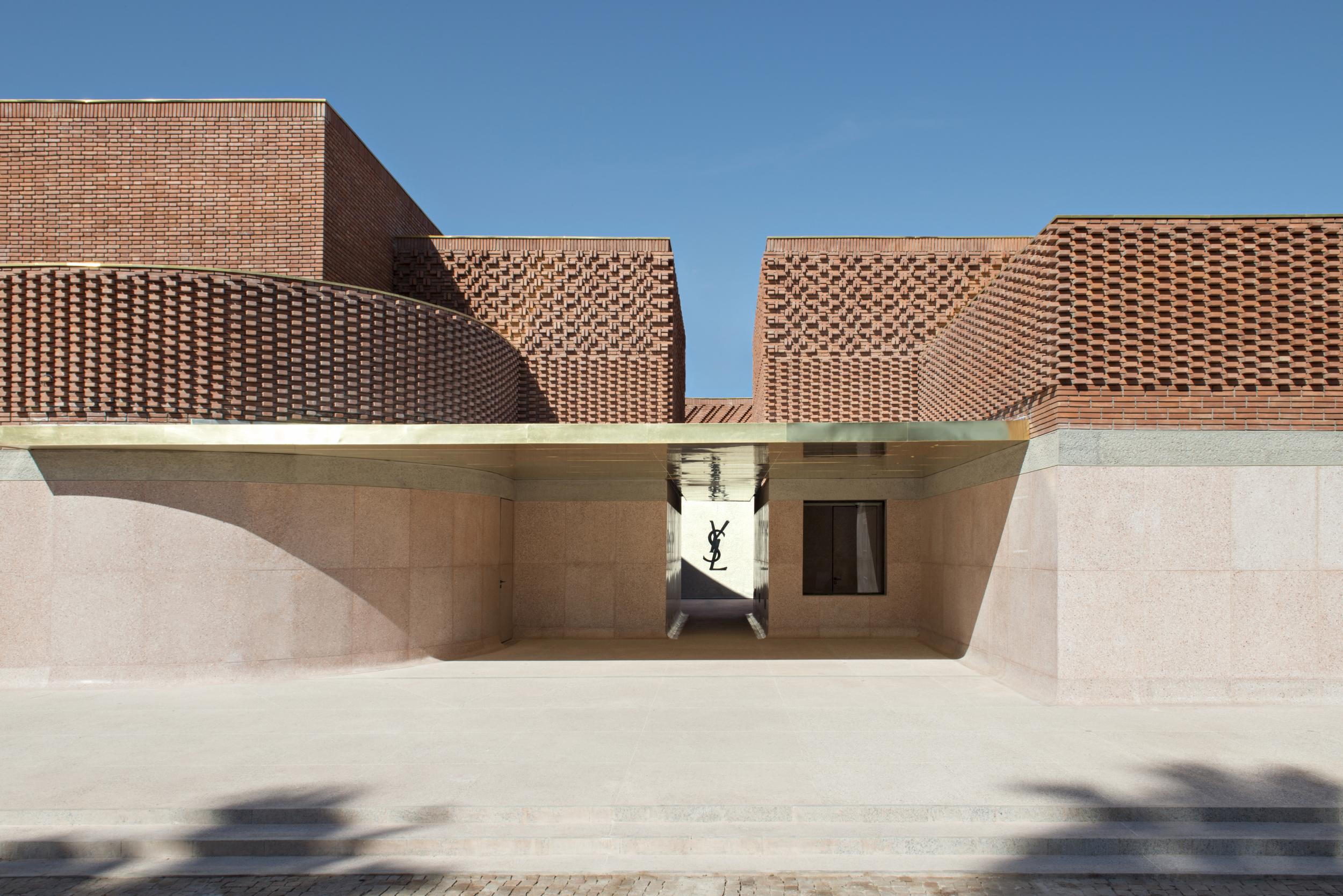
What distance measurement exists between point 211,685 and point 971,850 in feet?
29.6

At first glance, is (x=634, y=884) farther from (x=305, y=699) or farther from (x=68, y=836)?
(x=305, y=699)

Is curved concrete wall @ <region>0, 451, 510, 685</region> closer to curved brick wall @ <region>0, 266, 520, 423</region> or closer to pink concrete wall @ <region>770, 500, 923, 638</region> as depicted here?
curved brick wall @ <region>0, 266, 520, 423</region>

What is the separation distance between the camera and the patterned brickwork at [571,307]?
17.4m

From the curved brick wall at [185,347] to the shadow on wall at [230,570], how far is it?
0.93 meters

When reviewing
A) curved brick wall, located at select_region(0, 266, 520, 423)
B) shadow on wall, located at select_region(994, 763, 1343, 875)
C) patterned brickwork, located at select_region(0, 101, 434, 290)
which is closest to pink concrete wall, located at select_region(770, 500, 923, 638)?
curved brick wall, located at select_region(0, 266, 520, 423)

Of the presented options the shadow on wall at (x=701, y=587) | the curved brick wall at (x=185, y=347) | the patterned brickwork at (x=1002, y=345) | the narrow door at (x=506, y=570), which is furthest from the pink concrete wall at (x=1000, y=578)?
the shadow on wall at (x=701, y=587)

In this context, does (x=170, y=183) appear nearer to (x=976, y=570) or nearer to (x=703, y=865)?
(x=976, y=570)

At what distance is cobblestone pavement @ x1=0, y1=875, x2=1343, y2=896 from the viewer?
5492 millimetres

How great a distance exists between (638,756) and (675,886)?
2136 millimetres

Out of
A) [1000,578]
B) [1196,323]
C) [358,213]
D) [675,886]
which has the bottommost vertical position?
[675,886]

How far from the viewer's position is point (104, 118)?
48.9ft

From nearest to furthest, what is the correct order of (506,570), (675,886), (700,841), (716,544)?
(675,886) → (700,841) → (506,570) → (716,544)

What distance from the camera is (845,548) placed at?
16.6 metres

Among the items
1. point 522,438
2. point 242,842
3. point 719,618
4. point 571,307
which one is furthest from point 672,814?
point 719,618
